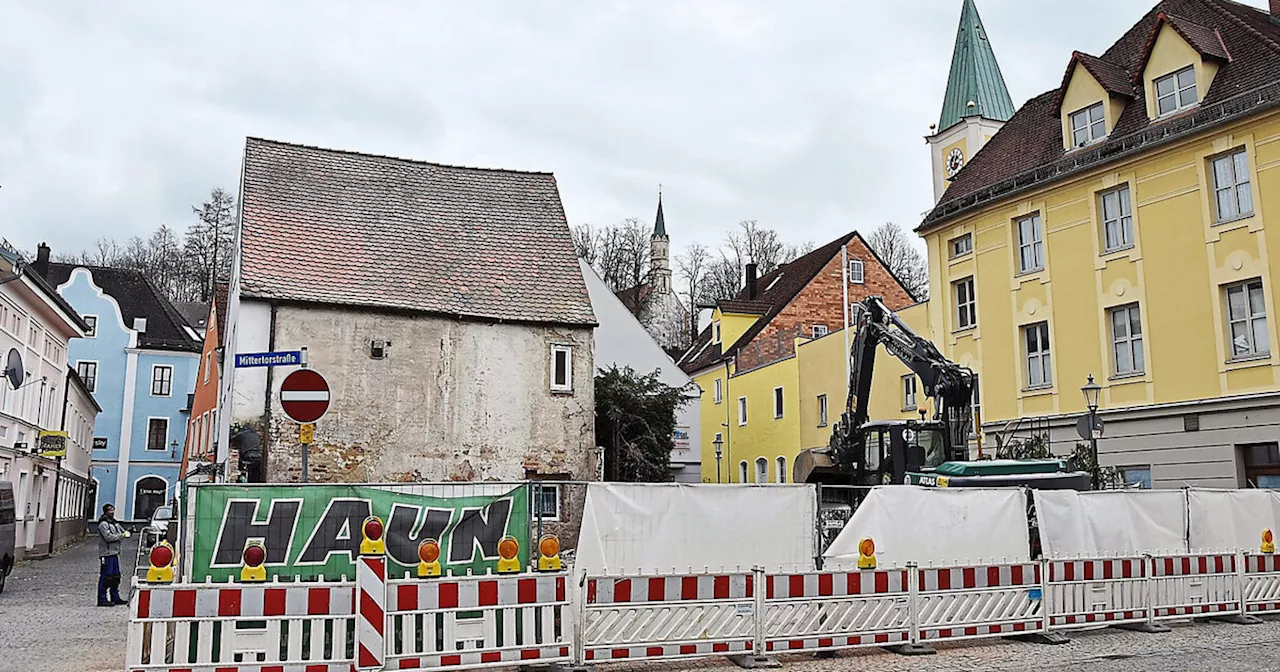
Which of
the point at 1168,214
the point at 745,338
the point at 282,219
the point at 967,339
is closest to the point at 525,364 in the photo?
the point at 282,219

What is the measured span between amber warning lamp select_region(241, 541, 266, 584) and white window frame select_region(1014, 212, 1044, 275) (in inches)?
882

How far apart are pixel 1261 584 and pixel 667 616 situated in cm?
853

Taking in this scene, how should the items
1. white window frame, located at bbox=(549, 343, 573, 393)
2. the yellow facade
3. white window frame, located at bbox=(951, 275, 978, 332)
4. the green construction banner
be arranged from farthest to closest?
the yellow facade
white window frame, located at bbox=(951, 275, 978, 332)
white window frame, located at bbox=(549, 343, 573, 393)
the green construction banner

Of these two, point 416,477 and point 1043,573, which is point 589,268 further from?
point 1043,573

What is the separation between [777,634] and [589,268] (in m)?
30.6

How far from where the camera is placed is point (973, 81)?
42.2 meters

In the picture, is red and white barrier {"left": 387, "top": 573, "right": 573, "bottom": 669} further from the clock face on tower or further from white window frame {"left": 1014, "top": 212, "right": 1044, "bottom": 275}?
the clock face on tower

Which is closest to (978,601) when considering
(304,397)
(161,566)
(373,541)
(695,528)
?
(695,528)

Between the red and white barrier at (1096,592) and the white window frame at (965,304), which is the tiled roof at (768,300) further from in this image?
the red and white barrier at (1096,592)

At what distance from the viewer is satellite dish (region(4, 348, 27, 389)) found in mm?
24219

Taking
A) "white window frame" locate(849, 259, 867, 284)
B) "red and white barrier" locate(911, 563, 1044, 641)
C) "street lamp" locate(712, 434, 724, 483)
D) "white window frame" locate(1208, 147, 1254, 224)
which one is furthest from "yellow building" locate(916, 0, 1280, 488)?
"white window frame" locate(849, 259, 867, 284)

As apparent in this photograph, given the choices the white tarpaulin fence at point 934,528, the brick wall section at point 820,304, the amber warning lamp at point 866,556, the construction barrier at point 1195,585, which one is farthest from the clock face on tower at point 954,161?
the amber warning lamp at point 866,556

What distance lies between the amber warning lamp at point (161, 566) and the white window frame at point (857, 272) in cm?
4156

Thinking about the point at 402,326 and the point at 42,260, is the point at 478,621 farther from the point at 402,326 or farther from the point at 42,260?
the point at 42,260
